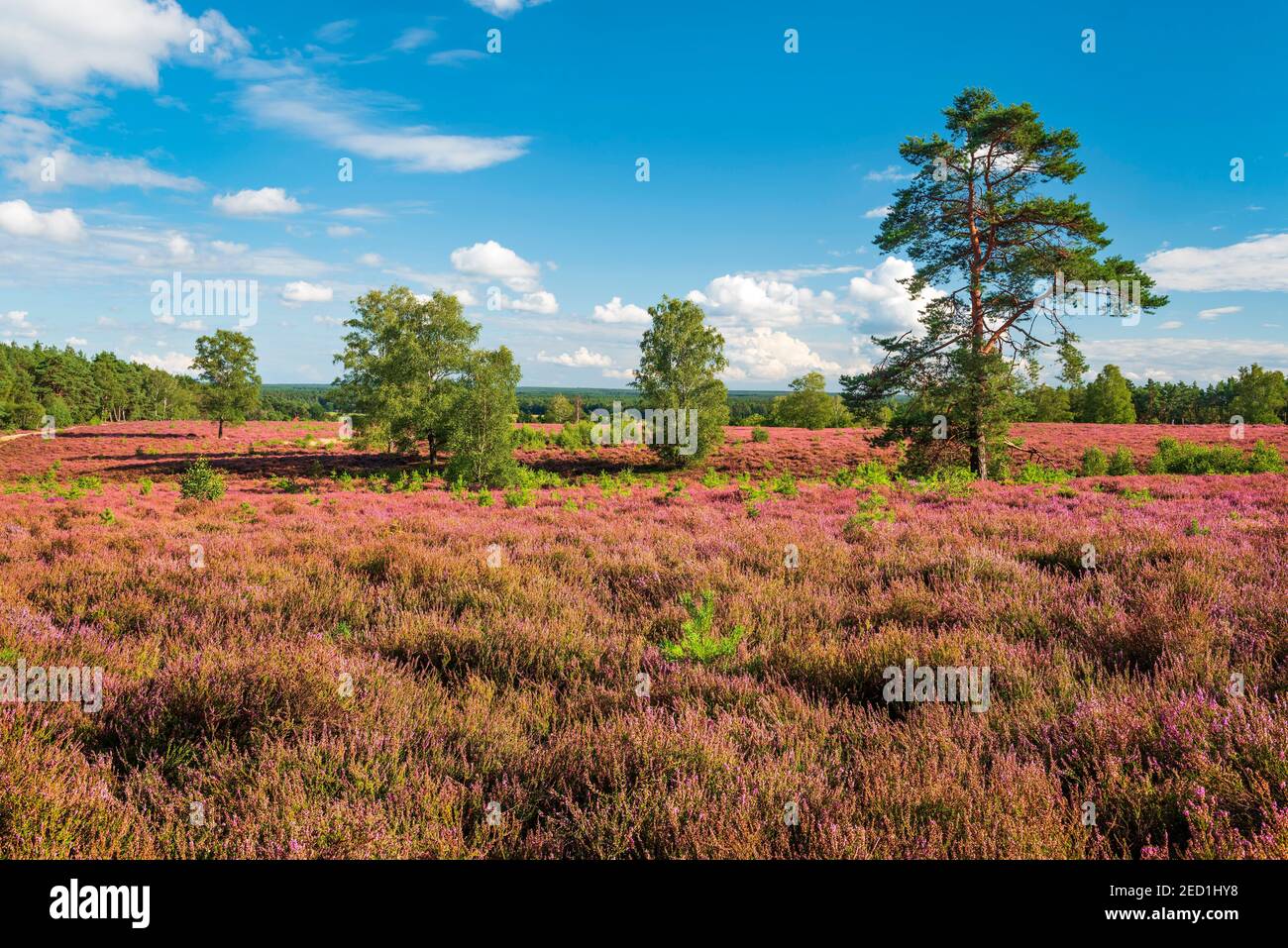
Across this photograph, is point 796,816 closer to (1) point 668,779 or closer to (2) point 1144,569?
(1) point 668,779

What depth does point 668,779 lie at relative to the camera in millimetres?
2625

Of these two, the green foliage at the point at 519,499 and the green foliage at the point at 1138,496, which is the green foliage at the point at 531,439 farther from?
the green foliage at the point at 1138,496

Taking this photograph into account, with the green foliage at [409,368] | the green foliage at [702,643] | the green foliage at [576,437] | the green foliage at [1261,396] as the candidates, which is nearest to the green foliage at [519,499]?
the green foliage at [702,643]

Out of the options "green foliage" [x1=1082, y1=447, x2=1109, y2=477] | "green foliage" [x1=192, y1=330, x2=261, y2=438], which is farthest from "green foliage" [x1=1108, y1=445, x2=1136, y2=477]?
"green foliage" [x1=192, y1=330, x2=261, y2=438]

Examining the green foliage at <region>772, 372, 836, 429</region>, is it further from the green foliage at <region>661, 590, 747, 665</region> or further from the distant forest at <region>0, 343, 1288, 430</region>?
the green foliage at <region>661, 590, 747, 665</region>

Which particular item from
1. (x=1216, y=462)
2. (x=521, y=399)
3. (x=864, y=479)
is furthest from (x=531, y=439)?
(x=1216, y=462)

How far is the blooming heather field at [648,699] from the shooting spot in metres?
2.29

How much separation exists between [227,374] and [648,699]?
60.1m

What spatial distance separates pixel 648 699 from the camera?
3.50m

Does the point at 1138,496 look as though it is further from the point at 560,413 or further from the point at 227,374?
the point at 560,413

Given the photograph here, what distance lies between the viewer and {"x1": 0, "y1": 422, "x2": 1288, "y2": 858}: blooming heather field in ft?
7.52
